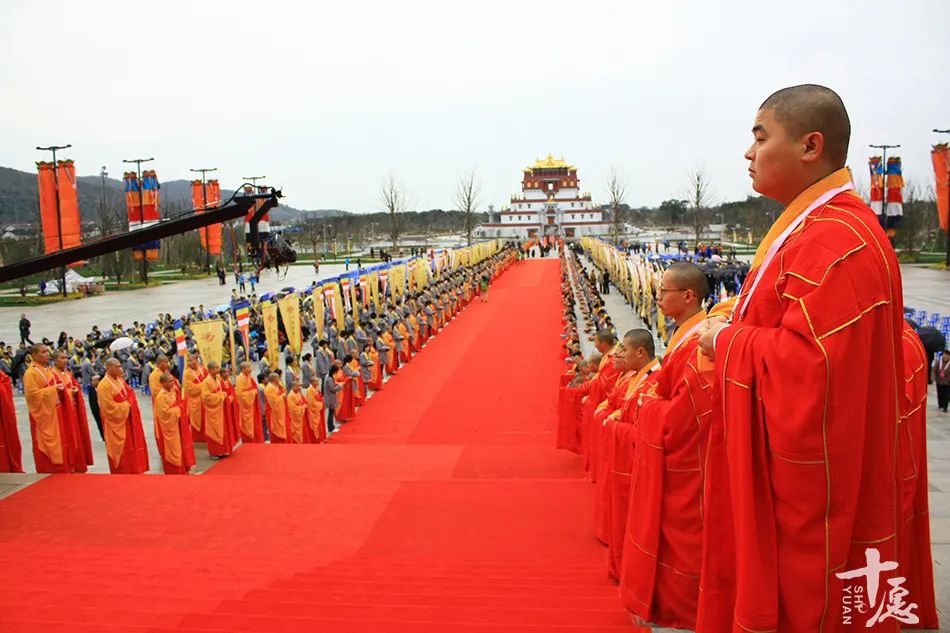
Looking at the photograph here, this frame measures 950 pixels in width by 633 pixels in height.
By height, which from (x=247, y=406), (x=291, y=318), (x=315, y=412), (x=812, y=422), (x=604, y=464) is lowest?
(x=315, y=412)

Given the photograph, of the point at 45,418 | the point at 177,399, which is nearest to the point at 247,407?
the point at 177,399

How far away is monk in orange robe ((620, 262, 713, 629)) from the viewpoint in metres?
2.60

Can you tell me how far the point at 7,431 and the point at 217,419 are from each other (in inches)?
97.2

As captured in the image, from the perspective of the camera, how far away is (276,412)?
10.3 meters

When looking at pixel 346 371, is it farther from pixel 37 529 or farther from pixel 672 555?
pixel 672 555

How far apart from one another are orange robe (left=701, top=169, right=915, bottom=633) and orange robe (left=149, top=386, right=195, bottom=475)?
27.2 ft

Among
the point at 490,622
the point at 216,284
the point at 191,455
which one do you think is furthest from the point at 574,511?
the point at 216,284

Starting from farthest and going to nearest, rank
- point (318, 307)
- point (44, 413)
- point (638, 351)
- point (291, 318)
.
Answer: point (318, 307), point (291, 318), point (44, 413), point (638, 351)

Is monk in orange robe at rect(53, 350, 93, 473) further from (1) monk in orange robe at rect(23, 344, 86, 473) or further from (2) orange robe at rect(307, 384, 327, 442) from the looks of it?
(2) orange robe at rect(307, 384, 327, 442)

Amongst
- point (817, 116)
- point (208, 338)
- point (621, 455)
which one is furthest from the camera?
point (208, 338)

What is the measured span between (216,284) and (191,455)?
35831mm

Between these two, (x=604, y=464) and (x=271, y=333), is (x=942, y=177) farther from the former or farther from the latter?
(x=604, y=464)

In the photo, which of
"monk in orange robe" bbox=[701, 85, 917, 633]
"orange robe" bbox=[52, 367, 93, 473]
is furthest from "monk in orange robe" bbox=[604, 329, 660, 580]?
"orange robe" bbox=[52, 367, 93, 473]

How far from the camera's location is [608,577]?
12.5ft
